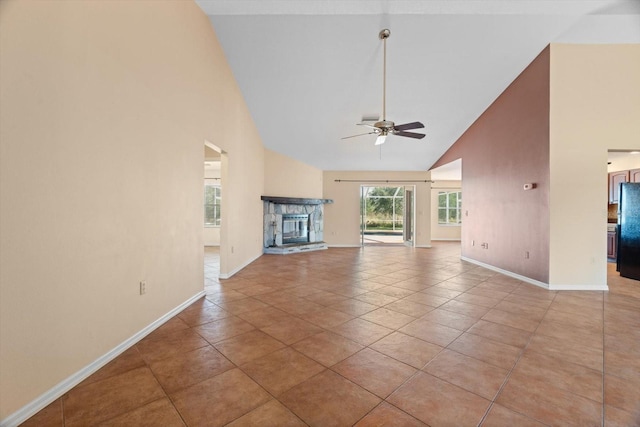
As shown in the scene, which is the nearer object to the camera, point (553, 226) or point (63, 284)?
point (63, 284)

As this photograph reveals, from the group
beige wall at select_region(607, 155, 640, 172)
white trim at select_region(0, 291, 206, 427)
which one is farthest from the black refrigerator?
white trim at select_region(0, 291, 206, 427)

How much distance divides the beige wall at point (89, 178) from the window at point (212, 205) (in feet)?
20.2

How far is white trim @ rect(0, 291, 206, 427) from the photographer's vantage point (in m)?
1.47

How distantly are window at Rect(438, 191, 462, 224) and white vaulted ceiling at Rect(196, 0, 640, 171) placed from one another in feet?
17.3

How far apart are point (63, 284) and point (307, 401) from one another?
1.67 m

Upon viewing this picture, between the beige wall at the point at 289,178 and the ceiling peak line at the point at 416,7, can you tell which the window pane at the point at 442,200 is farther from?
the ceiling peak line at the point at 416,7

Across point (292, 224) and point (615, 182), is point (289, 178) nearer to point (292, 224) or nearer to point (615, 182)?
point (292, 224)

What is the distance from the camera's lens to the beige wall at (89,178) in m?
1.48

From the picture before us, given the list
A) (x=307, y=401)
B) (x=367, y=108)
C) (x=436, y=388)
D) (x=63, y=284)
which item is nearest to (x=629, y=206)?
(x=367, y=108)

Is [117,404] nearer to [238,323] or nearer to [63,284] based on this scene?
[63,284]

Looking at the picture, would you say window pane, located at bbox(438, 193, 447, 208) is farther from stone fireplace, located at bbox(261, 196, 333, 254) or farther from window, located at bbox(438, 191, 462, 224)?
stone fireplace, located at bbox(261, 196, 333, 254)

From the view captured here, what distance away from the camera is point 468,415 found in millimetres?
1543

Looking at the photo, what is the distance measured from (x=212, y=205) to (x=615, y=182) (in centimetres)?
1051

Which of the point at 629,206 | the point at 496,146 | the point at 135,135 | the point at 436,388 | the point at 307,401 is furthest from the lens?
the point at 496,146
